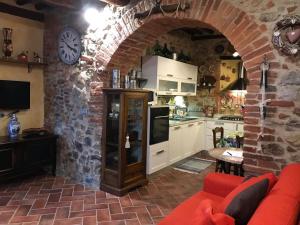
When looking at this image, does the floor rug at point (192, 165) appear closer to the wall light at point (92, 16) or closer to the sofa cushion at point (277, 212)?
the wall light at point (92, 16)

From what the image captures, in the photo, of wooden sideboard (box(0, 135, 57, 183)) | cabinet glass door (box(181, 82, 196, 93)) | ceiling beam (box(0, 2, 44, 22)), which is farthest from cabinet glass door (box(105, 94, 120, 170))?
cabinet glass door (box(181, 82, 196, 93))

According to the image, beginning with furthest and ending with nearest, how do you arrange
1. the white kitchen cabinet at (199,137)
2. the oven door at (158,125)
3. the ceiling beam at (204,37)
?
the ceiling beam at (204,37) < the white kitchen cabinet at (199,137) < the oven door at (158,125)

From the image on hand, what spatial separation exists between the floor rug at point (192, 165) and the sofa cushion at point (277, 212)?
11.6 feet

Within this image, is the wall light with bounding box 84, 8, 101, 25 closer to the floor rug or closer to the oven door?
the oven door

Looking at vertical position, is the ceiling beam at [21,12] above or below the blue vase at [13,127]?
above

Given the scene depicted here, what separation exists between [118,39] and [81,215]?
2.34 meters

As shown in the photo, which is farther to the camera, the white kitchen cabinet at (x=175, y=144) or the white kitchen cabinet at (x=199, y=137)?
the white kitchen cabinet at (x=199, y=137)

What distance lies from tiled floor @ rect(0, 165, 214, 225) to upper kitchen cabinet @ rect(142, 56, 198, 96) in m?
1.77

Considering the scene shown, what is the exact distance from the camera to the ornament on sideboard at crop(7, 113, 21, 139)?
4.16m

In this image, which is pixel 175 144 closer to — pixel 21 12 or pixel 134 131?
pixel 134 131

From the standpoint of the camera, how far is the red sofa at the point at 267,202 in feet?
4.34

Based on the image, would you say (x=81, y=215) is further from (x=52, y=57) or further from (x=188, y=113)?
(x=188, y=113)

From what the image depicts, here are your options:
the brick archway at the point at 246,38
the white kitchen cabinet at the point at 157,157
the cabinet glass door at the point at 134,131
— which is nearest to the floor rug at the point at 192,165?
the white kitchen cabinet at the point at 157,157

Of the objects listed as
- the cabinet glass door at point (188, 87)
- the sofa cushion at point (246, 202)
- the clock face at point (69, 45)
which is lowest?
the sofa cushion at point (246, 202)
